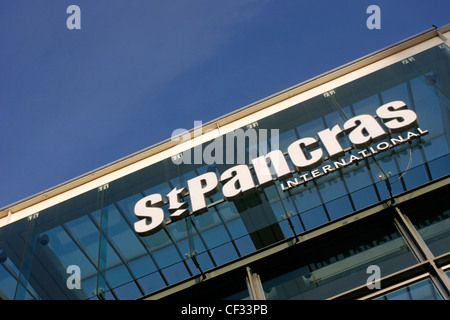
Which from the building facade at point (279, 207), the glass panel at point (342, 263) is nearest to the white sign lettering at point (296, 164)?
the building facade at point (279, 207)

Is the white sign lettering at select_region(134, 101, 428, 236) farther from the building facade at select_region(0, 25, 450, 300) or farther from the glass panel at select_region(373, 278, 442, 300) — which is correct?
the glass panel at select_region(373, 278, 442, 300)

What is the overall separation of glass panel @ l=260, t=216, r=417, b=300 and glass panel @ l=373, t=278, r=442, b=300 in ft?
1.46

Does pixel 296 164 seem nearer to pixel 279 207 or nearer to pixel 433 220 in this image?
pixel 279 207

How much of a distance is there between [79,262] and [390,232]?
7373 mm

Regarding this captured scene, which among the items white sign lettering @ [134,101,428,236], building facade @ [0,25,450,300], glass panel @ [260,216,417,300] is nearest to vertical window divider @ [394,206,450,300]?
building facade @ [0,25,450,300]

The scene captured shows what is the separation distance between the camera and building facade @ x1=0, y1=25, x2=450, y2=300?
898cm

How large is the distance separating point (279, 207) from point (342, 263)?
2099 mm

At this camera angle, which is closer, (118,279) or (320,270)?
(320,270)

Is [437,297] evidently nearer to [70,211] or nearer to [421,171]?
[421,171]

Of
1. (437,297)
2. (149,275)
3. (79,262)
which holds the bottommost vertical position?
(437,297)

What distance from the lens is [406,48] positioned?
45.3ft

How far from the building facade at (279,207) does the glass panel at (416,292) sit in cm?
2

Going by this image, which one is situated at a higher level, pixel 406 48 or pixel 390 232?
pixel 406 48

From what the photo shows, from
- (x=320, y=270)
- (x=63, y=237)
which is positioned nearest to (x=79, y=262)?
(x=63, y=237)
